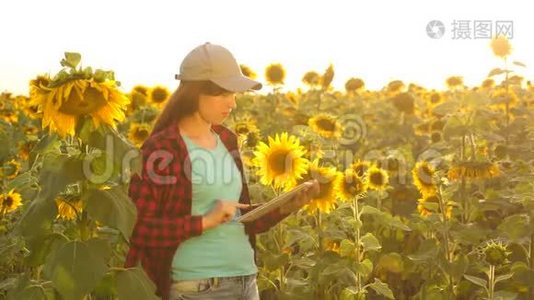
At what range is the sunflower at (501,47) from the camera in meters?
7.18

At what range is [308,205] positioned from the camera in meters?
4.71

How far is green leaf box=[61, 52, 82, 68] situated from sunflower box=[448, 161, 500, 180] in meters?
3.11

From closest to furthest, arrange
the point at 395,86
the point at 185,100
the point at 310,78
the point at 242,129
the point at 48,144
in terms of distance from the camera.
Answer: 1. the point at 48,144
2. the point at 185,100
3. the point at 242,129
4. the point at 310,78
5. the point at 395,86

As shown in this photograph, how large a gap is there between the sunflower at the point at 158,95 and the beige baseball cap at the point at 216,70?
694 centimetres

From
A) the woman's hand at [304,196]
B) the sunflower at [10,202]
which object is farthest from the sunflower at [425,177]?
the sunflower at [10,202]

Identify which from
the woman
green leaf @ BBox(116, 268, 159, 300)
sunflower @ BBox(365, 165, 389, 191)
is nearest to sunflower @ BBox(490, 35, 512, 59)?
sunflower @ BBox(365, 165, 389, 191)

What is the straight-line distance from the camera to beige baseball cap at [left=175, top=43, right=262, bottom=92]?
330 cm

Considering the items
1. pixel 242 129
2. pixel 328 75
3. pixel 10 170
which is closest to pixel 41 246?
pixel 10 170

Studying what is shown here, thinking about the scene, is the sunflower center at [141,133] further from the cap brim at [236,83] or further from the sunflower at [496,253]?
the cap brim at [236,83]

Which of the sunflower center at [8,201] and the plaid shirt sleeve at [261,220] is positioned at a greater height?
the plaid shirt sleeve at [261,220]

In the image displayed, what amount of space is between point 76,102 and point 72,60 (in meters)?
0.15

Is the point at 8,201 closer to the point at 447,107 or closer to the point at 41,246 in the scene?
the point at 41,246

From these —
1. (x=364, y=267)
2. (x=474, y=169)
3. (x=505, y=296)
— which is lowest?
(x=505, y=296)

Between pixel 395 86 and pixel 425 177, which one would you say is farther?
pixel 395 86
